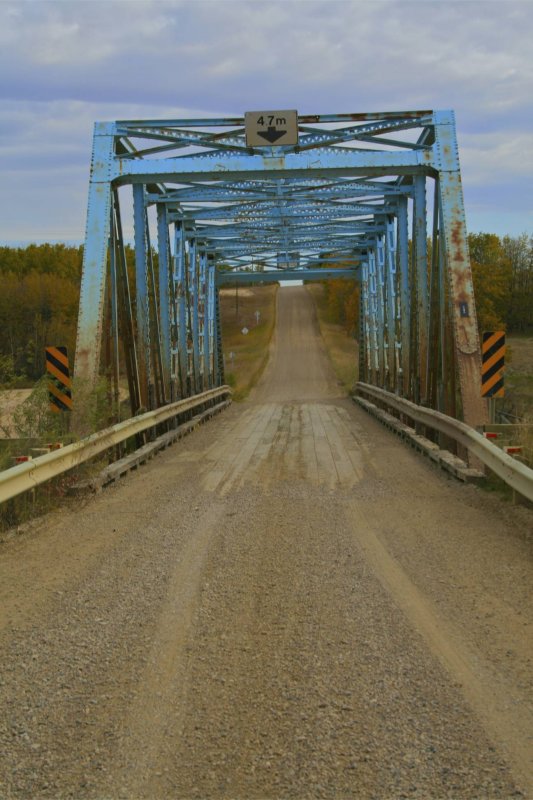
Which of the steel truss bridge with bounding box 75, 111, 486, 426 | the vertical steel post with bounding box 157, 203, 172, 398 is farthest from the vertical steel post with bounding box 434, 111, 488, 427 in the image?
the vertical steel post with bounding box 157, 203, 172, 398

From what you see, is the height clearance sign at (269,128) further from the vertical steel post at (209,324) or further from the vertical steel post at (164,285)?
the vertical steel post at (209,324)

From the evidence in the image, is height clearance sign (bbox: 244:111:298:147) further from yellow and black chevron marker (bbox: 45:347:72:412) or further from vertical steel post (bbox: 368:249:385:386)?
vertical steel post (bbox: 368:249:385:386)

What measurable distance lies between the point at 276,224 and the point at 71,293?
43891 mm

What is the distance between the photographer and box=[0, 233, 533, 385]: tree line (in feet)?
147

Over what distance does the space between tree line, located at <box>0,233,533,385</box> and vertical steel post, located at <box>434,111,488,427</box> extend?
82.9 feet

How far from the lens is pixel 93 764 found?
9.61ft

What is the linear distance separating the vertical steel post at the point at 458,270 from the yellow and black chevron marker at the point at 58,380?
5.24 meters

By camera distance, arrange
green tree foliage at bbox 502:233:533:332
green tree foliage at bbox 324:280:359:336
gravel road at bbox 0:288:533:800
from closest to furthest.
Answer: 1. gravel road at bbox 0:288:533:800
2. green tree foliage at bbox 324:280:359:336
3. green tree foliage at bbox 502:233:533:332

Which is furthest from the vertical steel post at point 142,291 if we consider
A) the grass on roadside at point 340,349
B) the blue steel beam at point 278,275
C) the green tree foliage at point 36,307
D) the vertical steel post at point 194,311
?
the green tree foliage at point 36,307

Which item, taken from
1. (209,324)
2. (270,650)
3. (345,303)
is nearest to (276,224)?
(209,324)

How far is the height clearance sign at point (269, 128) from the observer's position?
12.8m

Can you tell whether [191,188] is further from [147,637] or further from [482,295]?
[482,295]

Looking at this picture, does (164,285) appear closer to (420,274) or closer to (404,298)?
(404,298)

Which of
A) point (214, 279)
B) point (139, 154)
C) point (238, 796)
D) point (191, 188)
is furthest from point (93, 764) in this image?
point (214, 279)
